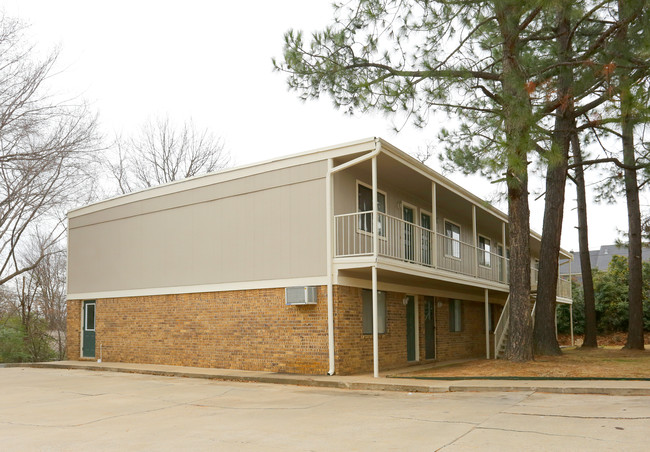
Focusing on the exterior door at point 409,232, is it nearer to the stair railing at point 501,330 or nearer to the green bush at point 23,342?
the stair railing at point 501,330

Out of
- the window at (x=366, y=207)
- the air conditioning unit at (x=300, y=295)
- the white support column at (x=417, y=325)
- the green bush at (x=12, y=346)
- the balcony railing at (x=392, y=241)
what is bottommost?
the green bush at (x=12, y=346)

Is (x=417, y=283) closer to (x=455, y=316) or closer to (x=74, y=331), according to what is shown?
(x=455, y=316)

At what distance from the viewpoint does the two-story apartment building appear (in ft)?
44.4

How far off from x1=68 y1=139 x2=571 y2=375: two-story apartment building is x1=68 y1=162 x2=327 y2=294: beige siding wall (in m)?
0.03

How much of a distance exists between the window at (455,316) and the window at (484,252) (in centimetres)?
258

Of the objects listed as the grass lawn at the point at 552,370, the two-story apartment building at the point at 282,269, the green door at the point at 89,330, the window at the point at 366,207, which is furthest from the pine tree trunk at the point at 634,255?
the green door at the point at 89,330

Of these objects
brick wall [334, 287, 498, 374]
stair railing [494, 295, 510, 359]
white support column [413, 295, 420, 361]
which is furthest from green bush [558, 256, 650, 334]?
white support column [413, 295, 420, 361]

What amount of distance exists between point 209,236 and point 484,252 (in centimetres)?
1095

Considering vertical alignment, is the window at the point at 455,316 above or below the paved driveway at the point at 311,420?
above

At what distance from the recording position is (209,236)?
16062 millimetres

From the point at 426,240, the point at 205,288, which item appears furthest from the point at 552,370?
the point at 205,288

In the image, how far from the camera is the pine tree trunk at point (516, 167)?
11.9m

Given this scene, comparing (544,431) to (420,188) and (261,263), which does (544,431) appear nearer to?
(261,263)

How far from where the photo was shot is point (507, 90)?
13.0 metres
